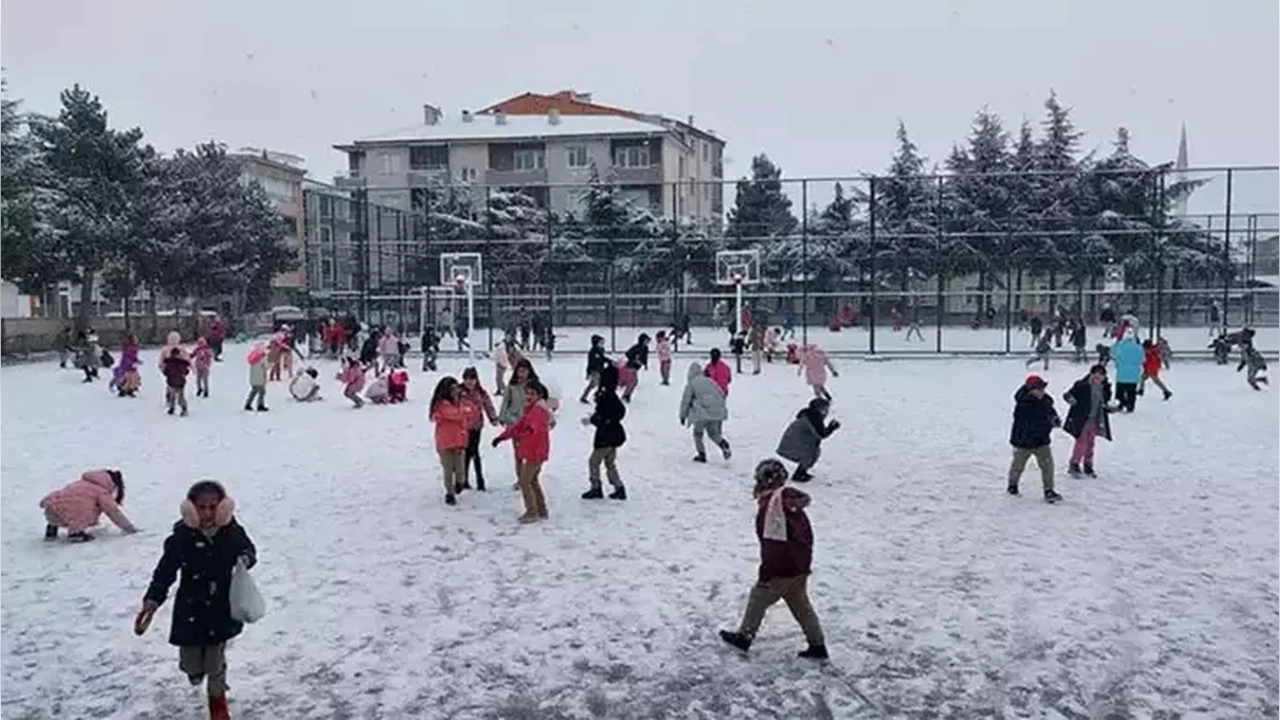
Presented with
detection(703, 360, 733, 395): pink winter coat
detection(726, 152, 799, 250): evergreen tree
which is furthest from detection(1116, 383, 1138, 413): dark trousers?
detection(726, 152, 799, 250): evergreen tree

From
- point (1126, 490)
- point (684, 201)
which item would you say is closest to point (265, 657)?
point (1126, 490)

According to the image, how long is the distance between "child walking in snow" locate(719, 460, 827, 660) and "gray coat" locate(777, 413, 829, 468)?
5.63 metres

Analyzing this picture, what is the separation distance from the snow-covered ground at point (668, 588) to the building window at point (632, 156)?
5519cm

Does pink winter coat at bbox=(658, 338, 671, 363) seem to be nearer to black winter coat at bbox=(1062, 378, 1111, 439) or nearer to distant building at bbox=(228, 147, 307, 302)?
black winter coat at bbox=(1062, 378, 1111, 439)

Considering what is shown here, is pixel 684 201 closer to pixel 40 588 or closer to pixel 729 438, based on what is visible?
pixel 729 438

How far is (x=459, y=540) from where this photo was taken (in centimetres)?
945

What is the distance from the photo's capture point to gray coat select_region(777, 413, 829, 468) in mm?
12156

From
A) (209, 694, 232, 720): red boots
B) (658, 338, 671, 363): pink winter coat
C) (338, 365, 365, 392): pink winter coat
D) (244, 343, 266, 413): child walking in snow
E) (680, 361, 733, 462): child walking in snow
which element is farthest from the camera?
(658, 338, 671, 363): pink winter coat

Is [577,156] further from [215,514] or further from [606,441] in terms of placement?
[215,514]

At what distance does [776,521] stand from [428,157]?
6779 cm

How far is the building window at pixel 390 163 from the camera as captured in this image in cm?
7200

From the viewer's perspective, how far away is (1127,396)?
736 inches

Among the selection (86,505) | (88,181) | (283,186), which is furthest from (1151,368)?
(283,186)

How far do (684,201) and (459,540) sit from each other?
202ft
